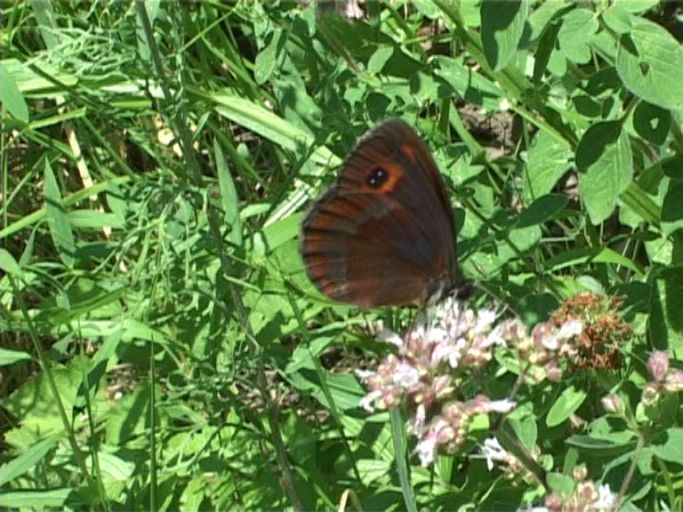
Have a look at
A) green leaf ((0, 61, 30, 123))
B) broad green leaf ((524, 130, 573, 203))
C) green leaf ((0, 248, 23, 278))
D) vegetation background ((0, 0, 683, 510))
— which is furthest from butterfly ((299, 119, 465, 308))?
green leaf ((0, 61, 30, 123))

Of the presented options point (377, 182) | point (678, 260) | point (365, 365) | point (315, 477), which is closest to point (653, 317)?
point (678, 260)

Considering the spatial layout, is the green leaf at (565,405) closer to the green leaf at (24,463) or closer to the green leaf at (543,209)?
the green leaf at (543,209)

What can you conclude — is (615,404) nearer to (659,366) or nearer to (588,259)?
(659,366)

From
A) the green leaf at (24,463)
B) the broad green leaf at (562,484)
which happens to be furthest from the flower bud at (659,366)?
the green leaf at (24,463)

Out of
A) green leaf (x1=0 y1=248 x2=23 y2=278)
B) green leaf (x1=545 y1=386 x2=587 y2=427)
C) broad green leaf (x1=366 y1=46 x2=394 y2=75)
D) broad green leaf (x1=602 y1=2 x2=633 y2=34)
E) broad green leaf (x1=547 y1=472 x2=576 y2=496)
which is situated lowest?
green leaf (x1=545 y1=386 x2=587 y2=427)

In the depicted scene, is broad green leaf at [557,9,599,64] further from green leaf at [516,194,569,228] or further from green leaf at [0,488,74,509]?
green leaf at [0,488,74,509]

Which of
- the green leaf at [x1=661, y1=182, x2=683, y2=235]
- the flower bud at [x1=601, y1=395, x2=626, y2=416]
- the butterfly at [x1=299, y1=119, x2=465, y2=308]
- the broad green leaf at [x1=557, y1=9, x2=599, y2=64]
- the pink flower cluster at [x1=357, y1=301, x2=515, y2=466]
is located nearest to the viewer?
the pink flower cluster at [x1=357, y1=301, x2=515, y2=466]

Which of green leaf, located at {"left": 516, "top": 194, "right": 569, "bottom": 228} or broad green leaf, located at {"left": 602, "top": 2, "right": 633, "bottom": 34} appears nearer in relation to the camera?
broad green leaf, located at {"left": 602, "top": 2, "right": 633, "bottom": 34}

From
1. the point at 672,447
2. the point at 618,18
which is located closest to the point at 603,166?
the point at 618,18
